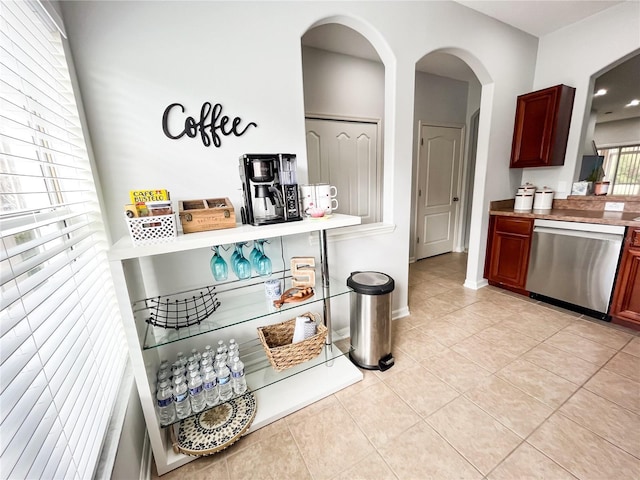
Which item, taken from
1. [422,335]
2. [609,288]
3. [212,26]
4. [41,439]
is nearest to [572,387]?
[422,335]

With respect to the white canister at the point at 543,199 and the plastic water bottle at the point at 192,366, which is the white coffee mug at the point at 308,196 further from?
the white canister at the point at 543,199

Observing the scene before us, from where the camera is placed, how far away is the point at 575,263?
2.38 metres

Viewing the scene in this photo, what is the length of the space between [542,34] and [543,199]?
1.74 metres

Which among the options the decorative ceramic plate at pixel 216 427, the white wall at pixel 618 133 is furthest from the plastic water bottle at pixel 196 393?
the white wall at pixel 618 133

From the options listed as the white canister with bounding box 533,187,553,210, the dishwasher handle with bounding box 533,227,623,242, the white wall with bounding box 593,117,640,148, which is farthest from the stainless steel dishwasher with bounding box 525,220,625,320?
the white wall with bounding box 593,117,640,148

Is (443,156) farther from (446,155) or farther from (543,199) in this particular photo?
(543,199)

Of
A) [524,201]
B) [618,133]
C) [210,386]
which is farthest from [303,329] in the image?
[618,133]

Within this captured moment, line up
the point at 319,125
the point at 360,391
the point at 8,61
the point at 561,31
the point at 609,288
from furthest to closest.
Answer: the point at 319,125, the point at 561,31, the point at 609,288, the point at 360,391, the point at 8,61

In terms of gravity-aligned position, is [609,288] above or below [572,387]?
above

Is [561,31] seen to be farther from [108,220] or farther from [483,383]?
[108,220]

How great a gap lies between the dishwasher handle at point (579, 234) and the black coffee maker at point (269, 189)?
2.47 meters

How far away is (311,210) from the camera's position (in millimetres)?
1564

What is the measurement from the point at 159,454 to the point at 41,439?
0.80m

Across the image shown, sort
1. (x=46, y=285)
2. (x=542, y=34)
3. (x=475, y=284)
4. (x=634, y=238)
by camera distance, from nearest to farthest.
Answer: (x=46, y=285)
(x=634, y=238)
(x=542, y=34)
(x=475, y=284)
